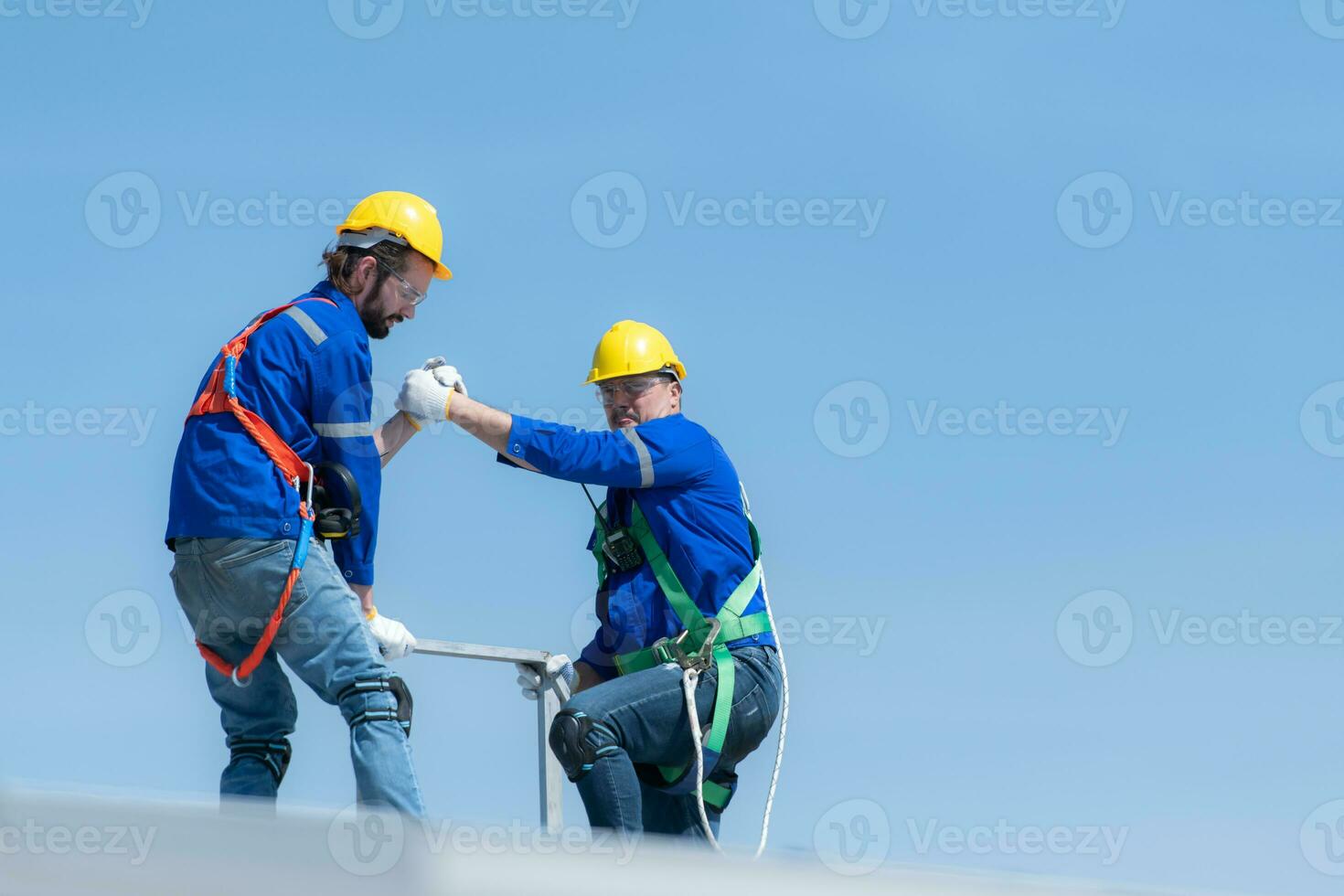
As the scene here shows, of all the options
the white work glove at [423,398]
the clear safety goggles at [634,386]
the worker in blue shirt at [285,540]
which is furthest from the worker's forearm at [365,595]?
the clear safety goggles at [634,386]

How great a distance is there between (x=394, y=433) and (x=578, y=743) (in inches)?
54.0

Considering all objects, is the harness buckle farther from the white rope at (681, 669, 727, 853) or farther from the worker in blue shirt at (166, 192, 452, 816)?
the worker in blue shirt at (166, 192, 452, 816)

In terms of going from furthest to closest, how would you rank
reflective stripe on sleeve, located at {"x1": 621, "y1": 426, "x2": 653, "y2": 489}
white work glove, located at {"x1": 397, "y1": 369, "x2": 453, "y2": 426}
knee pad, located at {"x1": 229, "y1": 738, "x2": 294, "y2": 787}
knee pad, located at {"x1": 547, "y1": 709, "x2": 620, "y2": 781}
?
1. reflective stripe on sleeve, located at {"x1": 621, "y1": 426, "x2": 653, "y2": 489}
2. white work glove, located at {"x1": 397, "y1": 369, "x2": 453, "y2": 426}
3. knee pad, located at {"x1": 547, "y1": 709, "x2": 620, "y2": 781}
4. knee pad, located at {"x1": 229, "y1": 738, "x2": 294, "y2": 787}

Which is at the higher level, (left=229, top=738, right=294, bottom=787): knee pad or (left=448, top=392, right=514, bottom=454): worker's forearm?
(left=448, top=392, right=514, bottom=454): worker's forearm

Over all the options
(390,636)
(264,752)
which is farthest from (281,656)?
(390,636)

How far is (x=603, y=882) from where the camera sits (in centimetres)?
335

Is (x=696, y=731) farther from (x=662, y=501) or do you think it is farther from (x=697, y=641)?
(x=662, y=501)

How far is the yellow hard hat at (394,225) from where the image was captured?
564 centimetres

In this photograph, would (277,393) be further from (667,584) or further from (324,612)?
(667,584)

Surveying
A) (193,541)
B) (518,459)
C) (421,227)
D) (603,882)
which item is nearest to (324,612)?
(193,541)

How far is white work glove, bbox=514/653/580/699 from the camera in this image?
6.47m

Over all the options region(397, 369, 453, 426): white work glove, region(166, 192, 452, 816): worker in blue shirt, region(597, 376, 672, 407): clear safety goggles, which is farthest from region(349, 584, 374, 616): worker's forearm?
region(597, 376, 672, 407): clear safety goggles

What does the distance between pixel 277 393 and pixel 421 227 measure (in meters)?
0.92

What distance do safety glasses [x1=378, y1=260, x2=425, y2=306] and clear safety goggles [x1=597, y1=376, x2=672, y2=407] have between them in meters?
1.07
